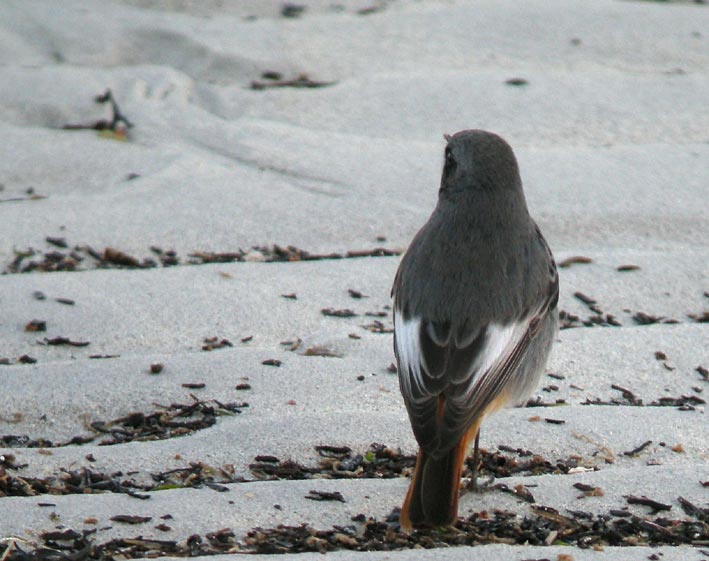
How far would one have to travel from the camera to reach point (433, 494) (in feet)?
13.3

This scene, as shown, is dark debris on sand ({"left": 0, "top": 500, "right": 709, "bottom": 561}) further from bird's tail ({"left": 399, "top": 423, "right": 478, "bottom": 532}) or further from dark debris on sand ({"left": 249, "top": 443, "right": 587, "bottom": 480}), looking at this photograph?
dark debris on sand ({"left": 249, "top": 443, "right": 587, "bottom": 480})

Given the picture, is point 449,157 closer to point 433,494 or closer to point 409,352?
point 409,352

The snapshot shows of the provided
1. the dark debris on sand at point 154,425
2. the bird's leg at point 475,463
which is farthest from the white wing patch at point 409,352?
the dark debris on sand at point 154,425

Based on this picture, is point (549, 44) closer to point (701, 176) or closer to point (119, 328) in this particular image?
point (701, 176)

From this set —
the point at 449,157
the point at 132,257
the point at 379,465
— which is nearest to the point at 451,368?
the point at 379,465

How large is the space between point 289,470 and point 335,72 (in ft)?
17.2

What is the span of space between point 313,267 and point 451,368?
7.69 ft

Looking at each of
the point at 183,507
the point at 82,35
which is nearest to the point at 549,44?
the point at 82,35

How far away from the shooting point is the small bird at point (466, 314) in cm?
414

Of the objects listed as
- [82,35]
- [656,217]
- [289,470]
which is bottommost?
[289,470]

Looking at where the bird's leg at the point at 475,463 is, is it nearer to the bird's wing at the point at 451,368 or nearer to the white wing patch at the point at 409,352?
the bird's wing at the point at 451,368

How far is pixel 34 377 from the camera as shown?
5.21 m

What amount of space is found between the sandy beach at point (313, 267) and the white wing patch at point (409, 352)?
42cm

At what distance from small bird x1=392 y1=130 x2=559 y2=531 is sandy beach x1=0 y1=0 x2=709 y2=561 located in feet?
0.84
